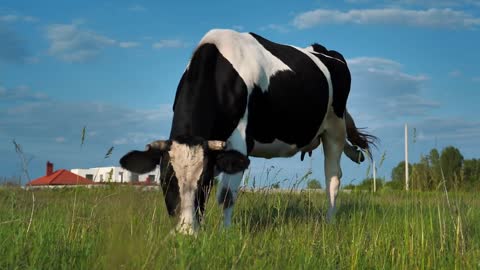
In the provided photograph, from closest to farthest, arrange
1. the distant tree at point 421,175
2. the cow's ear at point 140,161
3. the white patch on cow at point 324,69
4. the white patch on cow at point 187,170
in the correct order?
the white patch on cow at point 187,170 → the cow's ear at point 140,161 → the distant tree at point 421,175 → the white patch on cow at point 324,69

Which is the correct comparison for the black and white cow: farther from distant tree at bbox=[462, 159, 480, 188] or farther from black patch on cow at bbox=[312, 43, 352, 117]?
distant tree at bbox=[462, 159, 480, 188]

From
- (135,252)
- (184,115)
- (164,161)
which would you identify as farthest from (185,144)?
(135,252)

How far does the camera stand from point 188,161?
643cm

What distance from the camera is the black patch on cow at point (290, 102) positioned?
332 inches

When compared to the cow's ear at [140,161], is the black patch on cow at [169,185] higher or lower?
lower

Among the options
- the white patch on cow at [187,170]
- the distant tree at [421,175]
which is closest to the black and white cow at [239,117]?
the white patch on cow at [187,170]

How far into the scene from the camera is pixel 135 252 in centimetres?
167

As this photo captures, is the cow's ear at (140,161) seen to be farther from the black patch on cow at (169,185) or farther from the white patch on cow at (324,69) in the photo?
the white patch on cow at (324,69)

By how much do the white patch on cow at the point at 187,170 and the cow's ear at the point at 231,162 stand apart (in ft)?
1.21

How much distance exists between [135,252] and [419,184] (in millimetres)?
7182

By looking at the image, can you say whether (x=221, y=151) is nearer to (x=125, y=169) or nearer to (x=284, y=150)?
(x=125, y=169)

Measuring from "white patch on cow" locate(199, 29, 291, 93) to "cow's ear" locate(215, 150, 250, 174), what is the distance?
156cm

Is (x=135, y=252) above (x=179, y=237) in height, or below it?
above

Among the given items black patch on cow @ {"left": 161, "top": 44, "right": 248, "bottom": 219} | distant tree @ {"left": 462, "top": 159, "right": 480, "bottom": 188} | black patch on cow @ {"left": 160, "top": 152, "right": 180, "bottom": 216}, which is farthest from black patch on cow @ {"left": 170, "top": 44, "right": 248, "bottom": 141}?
distant tree @ {"left": 462, "top": 159, "right": 480, "bottom": 188}
